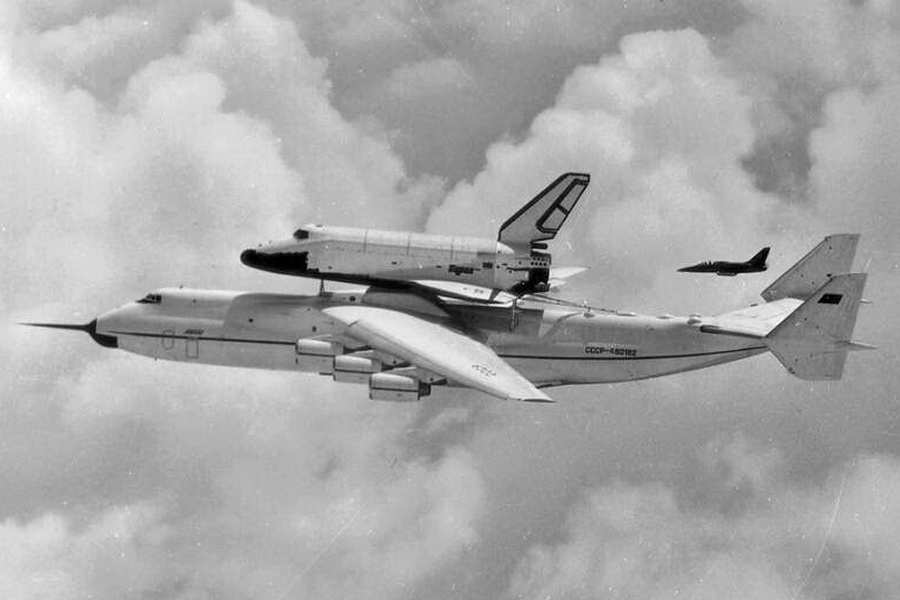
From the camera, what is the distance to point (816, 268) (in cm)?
5669

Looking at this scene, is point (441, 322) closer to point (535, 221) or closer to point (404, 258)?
point (404, 258)

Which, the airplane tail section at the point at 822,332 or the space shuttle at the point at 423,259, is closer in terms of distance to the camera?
the airplane tail section at the point at 822,332

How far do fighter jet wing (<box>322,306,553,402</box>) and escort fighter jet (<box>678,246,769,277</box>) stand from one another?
18392 millimetres

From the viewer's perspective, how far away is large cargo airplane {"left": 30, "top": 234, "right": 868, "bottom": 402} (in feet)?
164

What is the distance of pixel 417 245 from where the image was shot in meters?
51.2

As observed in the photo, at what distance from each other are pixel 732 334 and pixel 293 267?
19146mm

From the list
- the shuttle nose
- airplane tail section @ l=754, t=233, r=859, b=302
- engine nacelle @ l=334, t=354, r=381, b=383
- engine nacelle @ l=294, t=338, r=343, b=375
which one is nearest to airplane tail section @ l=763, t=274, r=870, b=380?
airplane tail section @ l=754, t=233, r=859, b=302

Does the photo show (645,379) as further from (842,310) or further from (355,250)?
(355,250)

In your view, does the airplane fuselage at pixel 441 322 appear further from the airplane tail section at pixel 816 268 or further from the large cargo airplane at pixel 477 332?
the airplane tail section at pixel 816 268

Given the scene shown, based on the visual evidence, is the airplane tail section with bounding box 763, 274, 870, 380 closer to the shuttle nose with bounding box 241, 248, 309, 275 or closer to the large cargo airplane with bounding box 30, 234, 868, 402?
the large cargo airplane with bounding box 30, 234, 868, 402

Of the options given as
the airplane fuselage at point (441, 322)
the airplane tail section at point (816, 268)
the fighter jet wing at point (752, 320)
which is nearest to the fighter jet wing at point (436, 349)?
the airplane fuselage at point (441, 322)

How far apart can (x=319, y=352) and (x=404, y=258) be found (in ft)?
17.4

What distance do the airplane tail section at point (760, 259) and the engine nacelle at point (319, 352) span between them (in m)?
22.6

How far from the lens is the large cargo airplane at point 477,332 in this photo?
50094 mm
